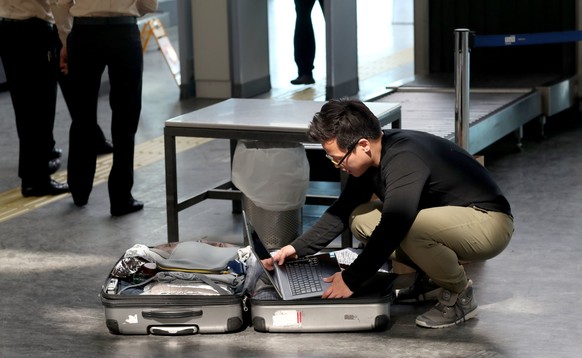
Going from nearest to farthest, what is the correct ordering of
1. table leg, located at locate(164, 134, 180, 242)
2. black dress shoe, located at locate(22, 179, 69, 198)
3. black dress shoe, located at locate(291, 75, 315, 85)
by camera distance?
1. table leg, located at locate(164, 134, 180, 242)
2. black dress shoe, located at locate(22, 179, 69, 198)
3. black dress shoe, located at locate(291, 75, 315, 85)

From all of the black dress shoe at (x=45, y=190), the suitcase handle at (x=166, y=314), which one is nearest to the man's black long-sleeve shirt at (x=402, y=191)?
the suitcase handle at (x=166, y=314)

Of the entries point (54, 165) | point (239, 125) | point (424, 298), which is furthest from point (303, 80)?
point (424, 298)

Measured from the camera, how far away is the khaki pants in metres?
3.71

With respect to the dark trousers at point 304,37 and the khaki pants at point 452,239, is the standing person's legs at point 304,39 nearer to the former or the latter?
the dark trousers at point 304,37

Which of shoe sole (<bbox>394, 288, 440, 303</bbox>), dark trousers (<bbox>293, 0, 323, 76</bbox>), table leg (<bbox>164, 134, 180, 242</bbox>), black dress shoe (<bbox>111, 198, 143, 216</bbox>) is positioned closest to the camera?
shoe sole (<bbox>394, 288, 440, 303</bbox>)

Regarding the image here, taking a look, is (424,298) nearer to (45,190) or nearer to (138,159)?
(45,190)

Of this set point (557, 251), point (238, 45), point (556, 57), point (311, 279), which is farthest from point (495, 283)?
point (238, 45)

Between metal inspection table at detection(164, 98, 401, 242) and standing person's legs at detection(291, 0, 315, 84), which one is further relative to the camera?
standing person's legs at detection(291, 0, 315, 84)

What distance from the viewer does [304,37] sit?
8.99 metres

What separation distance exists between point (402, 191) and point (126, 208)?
7.37ft

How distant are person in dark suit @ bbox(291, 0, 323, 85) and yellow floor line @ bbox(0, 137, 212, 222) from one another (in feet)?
6.64

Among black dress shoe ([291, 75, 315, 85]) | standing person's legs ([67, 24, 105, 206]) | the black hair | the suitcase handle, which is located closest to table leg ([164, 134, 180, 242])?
standing person's legs ([67, 24, 105, 206])

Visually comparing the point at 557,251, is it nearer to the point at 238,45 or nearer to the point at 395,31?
the point at 238,45

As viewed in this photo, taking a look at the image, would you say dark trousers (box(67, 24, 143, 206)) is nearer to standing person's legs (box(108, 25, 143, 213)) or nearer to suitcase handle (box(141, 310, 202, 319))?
standing person's legs (box(108, 25, 143, 213))
